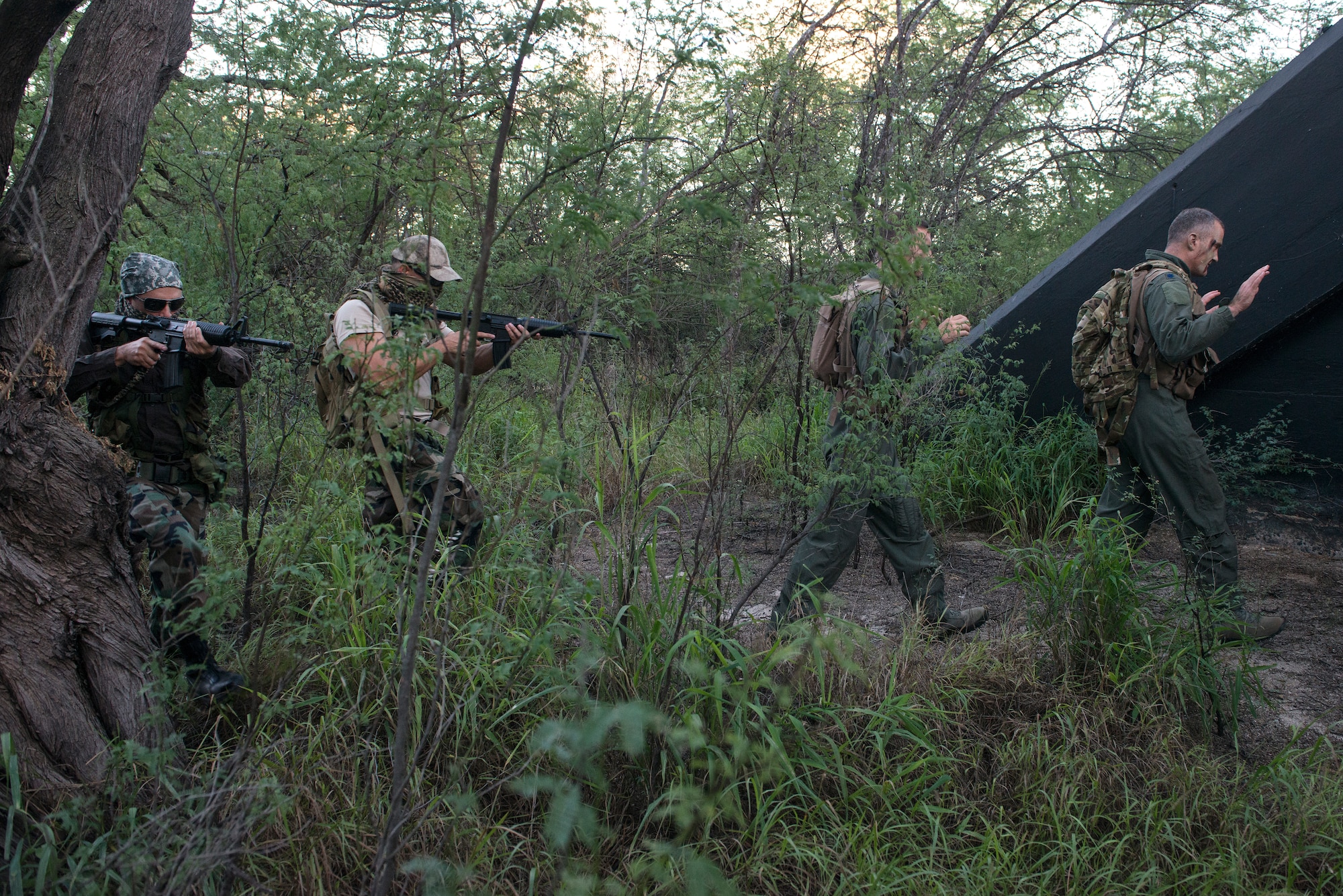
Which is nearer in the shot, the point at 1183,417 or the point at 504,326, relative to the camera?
the point at 504,326

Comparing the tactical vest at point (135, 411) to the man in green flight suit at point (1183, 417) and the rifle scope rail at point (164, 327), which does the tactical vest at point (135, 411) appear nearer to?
the rifle scope rail at point (164, 327)

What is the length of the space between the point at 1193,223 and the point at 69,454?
4318mm

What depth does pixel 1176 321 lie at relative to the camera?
3506 millimetres

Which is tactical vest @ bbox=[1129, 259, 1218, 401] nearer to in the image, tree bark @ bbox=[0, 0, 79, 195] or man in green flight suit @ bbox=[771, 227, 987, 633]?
man in green flight suit @ bbox=[771, 227, 987, 633]

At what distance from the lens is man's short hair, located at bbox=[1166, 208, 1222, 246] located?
3.74m

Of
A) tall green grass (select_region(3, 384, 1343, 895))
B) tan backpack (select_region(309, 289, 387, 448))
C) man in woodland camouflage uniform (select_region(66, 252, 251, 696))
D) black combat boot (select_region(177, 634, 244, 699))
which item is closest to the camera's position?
tall green grass (select_region(3, 384, 1343, 895))

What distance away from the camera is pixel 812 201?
10.6 ft

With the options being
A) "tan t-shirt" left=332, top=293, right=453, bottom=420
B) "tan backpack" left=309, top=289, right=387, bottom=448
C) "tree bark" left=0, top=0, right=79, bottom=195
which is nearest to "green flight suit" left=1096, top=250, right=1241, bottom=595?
"tan t-shirt" left=332, top=293, right=453, bottom=420

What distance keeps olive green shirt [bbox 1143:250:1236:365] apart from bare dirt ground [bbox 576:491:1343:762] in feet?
3.89

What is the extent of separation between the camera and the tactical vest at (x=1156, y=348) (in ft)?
12.0

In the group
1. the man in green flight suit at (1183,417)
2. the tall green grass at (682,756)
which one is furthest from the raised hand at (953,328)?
the tall green grass at (682,756)

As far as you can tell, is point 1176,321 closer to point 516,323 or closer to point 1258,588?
point 1258,588

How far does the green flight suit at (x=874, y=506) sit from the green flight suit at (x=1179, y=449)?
0.91m

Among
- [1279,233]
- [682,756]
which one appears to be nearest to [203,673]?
[682,756]
